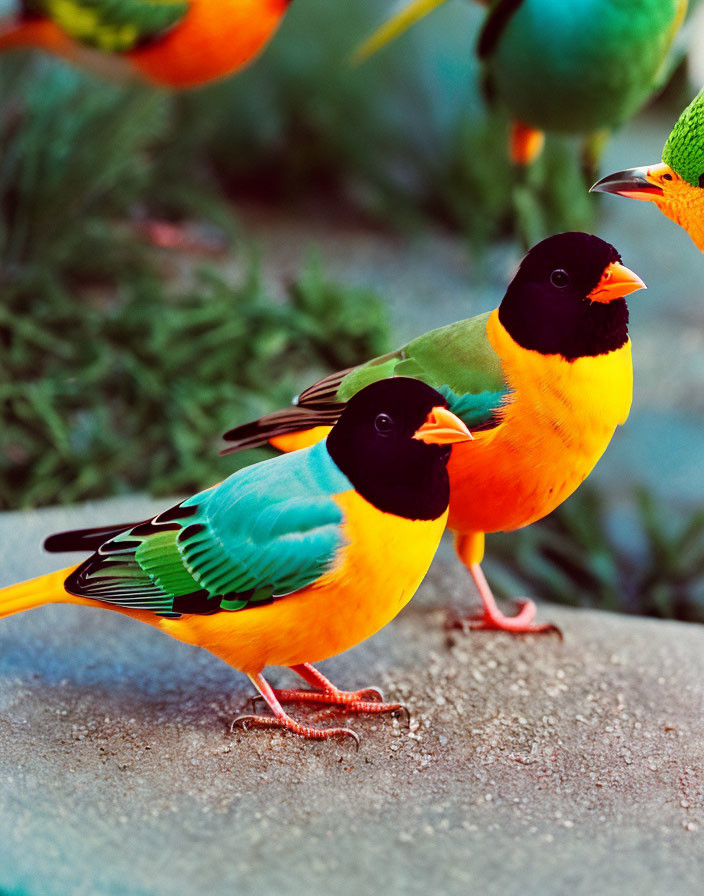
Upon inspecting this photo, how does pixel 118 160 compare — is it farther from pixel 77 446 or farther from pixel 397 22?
pixel 397 22

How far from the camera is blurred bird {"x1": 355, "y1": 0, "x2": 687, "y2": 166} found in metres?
2.27

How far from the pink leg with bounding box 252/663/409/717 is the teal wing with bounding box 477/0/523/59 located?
146cm

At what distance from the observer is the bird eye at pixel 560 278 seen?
155cm

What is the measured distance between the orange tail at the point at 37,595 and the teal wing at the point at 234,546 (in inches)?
1.1

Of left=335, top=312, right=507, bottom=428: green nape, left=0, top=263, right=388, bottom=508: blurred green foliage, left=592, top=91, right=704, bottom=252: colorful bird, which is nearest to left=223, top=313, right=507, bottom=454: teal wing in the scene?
left=335, top=312, right=507, bottom=428: green nape

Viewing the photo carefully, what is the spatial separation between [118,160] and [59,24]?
1011mm

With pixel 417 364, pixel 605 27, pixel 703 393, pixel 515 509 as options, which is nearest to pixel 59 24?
pixel 605 27

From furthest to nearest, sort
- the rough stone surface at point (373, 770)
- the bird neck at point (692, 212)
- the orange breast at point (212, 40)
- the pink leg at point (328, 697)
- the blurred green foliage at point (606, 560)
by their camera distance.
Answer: the blurred green foliage at point (606, 560) < the orange breast at point (212, 40) < the pink leg at point (328, 697) < the bird neck at point (692, 212) < the rough stone surface at point (373, 770)

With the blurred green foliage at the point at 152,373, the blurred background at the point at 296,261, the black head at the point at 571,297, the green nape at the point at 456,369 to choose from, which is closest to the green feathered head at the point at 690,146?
→ the black head at the point at 571,297

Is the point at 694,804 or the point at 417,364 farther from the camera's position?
the point at 417,364

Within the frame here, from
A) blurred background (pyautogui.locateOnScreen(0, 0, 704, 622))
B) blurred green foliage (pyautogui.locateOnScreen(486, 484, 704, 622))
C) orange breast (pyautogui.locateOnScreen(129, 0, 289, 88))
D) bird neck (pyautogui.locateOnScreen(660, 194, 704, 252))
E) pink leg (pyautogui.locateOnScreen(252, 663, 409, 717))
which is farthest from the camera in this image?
blurred background (pyautogui.locateOnScreen(0, 0, 704, 622))

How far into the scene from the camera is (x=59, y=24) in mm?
2980

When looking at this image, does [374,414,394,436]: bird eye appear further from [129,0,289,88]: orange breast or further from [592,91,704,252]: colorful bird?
[129,0,289,88]: orange breast

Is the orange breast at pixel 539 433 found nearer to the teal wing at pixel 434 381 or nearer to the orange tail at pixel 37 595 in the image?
the teal wing at pixel 434 381
